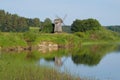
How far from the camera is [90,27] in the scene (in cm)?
9269

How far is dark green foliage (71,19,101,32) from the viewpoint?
304ft

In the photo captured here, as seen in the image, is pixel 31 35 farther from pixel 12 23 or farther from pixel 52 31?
pixel 12 23

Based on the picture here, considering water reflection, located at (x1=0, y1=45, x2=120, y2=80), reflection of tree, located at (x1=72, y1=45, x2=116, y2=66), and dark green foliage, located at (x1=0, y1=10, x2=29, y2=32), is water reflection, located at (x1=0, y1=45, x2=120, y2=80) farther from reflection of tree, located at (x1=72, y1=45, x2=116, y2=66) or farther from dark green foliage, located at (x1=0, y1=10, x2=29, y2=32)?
dark green foliage, located at (x1=0, y1=10, x2=29, y2=32)

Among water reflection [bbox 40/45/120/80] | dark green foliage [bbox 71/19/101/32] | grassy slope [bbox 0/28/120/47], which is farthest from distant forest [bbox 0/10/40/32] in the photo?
water reflection [bbox 40/45/120/80]

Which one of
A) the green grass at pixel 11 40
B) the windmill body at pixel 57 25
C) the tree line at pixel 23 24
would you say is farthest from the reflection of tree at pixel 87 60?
the tree line at pixel 23 24

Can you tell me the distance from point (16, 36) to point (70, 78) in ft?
130

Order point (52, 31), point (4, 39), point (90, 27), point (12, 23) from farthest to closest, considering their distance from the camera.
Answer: point (90, 27)
point (12, 23)
point (52, 31)
point (4, 39)

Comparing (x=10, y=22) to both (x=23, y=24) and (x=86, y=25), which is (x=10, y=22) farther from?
(x=86, y=25)

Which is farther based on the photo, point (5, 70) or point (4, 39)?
point (4, 39)

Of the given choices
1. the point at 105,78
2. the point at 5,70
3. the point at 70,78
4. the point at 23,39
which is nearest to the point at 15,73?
the point at 5,70

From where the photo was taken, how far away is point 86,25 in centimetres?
9281

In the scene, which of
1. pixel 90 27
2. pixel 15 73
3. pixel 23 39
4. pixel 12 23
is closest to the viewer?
pixel 15 73

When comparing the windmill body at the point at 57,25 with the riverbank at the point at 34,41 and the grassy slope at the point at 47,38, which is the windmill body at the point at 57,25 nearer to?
the grassy slope at the point at 47,38

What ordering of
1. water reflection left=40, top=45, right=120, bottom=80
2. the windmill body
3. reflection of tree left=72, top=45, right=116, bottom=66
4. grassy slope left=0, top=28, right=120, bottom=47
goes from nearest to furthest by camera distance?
1. water reflection left=40, top=45, right=120, bottom=80
2. reflection of tree left=72, top=45, right=116, bottom=66
3. grassy slope left=0, top=28, right=120, bottom=47
4. the windmill body
